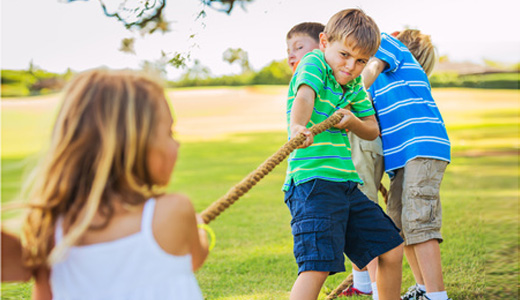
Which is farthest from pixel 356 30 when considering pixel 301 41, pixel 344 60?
pixel 301 41

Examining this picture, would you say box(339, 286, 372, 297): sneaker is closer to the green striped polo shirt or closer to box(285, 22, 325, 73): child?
the green striped polo shirt

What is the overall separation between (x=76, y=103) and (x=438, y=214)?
2182mm

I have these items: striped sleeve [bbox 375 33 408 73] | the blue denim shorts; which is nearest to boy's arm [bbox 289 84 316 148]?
the blue denim shorts

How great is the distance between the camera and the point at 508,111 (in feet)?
62.5

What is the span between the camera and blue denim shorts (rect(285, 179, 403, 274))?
2.42 m

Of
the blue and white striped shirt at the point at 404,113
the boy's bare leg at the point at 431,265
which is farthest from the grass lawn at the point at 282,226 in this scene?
the blue and white striped shirt at the point at 404,113

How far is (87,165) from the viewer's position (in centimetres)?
138

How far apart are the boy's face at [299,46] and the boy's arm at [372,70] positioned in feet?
1.17

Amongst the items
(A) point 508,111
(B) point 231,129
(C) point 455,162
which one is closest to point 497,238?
(C) point 455,162

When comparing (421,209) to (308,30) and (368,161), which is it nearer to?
(368,161)

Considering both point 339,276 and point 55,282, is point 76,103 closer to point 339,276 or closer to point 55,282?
point 55,282

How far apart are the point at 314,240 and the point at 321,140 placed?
0.42 meters

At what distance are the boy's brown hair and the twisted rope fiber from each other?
2.92 ft

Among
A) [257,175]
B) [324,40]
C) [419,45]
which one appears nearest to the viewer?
[257,175]
